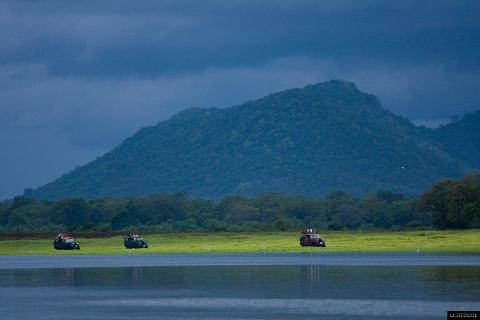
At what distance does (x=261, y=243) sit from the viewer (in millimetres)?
135250

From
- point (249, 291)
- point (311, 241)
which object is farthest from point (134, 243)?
point (249, 291)

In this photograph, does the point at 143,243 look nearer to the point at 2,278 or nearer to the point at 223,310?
the point at 2,278

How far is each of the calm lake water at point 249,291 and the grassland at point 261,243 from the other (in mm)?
30766

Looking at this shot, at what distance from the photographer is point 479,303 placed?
4784cm

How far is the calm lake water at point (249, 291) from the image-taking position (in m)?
48.3

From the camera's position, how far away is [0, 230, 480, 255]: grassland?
119 meters

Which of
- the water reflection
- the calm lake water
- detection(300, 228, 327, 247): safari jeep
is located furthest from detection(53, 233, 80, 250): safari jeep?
the water reflection

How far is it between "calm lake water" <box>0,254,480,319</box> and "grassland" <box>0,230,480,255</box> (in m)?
30.8

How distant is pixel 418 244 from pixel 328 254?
13068 mm

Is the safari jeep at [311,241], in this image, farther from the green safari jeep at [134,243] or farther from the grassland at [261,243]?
the green safari jeep at [134,243]

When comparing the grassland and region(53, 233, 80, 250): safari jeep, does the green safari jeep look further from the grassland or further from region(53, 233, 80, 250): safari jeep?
region(53, 233, 80, 250): safari jeep

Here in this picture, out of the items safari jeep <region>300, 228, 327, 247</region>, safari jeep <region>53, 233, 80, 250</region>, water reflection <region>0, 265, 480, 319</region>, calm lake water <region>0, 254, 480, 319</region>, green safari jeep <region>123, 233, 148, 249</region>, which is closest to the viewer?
calm lake water <region>0, 254, 480, 319</region>

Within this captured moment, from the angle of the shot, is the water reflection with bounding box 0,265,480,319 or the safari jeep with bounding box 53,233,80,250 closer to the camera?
the water reflection with bounding box 0,265,480,319

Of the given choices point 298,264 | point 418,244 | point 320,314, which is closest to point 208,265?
point 298,264
